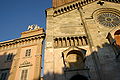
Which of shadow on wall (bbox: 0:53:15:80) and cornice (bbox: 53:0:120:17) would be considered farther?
cornice (bbox: 53:0:120:17)

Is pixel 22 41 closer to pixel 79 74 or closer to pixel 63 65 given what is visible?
pixel 63 65

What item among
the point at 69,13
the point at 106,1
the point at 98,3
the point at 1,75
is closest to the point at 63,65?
the point at 1,75

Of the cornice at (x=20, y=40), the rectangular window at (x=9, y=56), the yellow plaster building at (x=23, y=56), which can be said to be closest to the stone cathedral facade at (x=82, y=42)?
the cornice at (x=20, y=40)

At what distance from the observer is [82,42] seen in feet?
50.9

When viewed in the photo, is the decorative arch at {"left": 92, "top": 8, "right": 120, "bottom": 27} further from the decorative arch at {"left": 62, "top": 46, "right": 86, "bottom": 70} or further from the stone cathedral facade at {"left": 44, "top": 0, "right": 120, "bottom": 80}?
the decorative arch at {"left": 62, "top": 46, "right": 86, "bottom": 70}

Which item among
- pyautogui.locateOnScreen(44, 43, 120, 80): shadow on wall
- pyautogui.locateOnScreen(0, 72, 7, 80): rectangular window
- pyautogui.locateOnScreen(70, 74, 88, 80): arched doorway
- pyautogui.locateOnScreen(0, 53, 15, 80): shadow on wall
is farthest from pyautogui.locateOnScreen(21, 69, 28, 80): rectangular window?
pyautogui.locateOnScreen(70, 74, 88, 80): arched doorway

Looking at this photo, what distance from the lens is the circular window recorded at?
18.3 metres

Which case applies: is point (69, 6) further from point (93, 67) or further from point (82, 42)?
point (93, 67)

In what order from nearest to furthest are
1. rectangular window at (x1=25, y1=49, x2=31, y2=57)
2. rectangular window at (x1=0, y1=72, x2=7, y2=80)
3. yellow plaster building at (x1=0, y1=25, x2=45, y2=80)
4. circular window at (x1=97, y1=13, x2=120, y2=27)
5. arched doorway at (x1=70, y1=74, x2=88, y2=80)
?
1. arched doorway at (x1=70, y1=74, x2=88, y2=80)
2. yellow plaster building at (x1=0, y1=25, x2=45, y2=80)
3. rectangular window at (x1=0, y1=72, x2=7, y2=80)
4. rectangular window at (x1=25, y1=49, x2=31, y2=57)
5. circular window at (x1=97, y1=13, x2=120, y2=27)

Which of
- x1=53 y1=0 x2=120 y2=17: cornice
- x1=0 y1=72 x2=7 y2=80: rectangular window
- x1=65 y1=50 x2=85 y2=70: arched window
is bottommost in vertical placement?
x1=0 y1=72 x2=7 y2=80: rectangular window

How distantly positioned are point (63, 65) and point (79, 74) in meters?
1.72

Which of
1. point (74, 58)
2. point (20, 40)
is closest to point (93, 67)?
point (74, 58)

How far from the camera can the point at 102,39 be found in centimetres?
1577

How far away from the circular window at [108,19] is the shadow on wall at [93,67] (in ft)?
14.8
